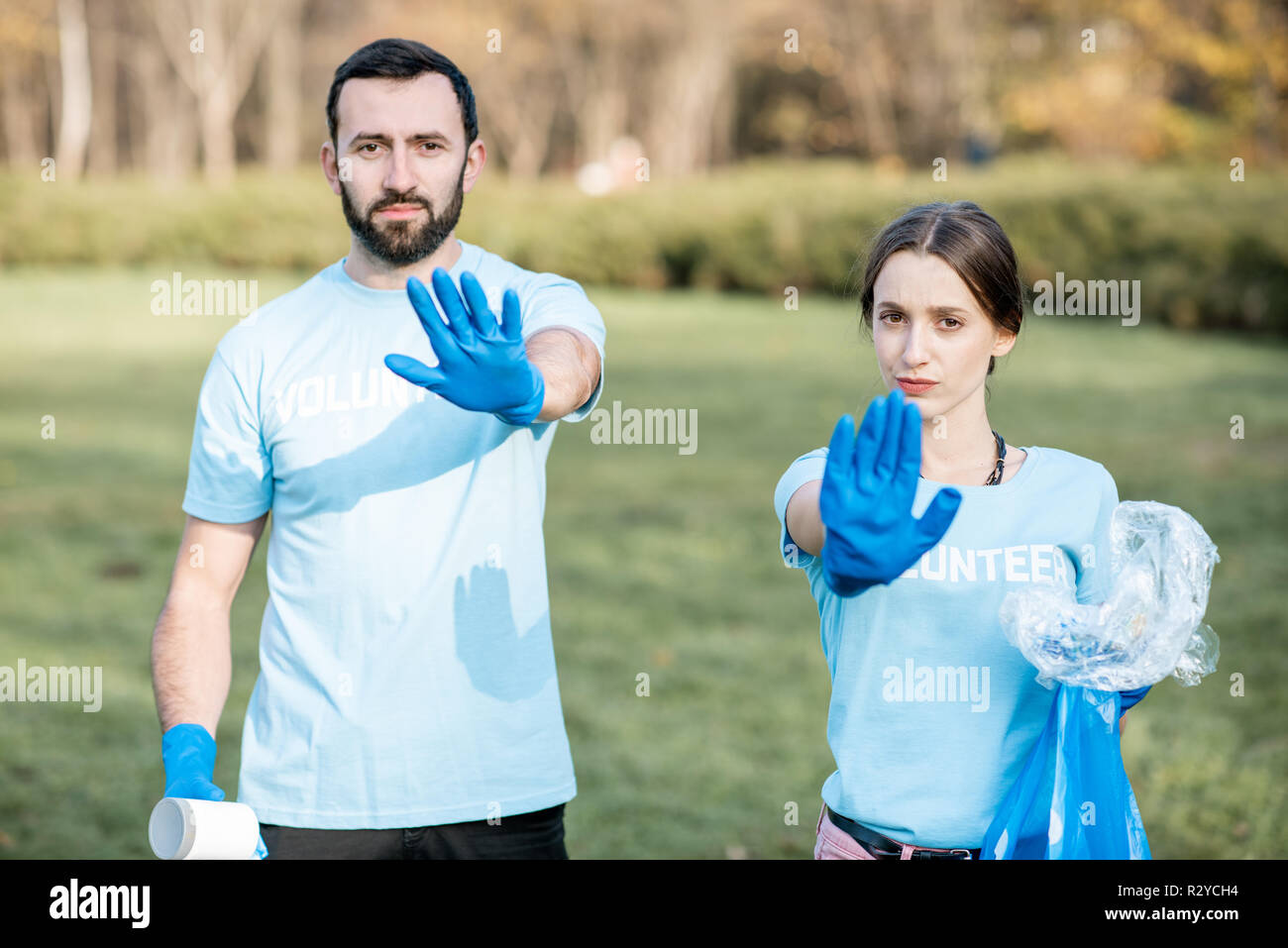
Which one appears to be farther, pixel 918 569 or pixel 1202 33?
pixel 1202 33

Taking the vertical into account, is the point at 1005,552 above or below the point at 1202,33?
below

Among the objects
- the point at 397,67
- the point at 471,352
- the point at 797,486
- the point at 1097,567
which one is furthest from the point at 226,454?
the point at 1097,567

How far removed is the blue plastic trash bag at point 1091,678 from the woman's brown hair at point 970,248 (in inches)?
18.2

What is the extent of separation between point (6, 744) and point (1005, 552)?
181 inches

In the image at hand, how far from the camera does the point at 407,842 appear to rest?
2492 mm

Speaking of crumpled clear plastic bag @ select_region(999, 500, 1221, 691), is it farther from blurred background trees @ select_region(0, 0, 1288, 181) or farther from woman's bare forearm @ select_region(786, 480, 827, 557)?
blurred background trees @ select_region(0, 0, 1288, 181)

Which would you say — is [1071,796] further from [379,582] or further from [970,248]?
[379,582]

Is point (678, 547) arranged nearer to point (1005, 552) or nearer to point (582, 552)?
point (582, 552)

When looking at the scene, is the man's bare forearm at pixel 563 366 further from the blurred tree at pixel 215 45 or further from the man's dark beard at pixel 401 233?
the blurred tree at pixel 215 45

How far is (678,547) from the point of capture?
8094 mm

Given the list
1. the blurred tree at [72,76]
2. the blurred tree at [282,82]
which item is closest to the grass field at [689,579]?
the blurred tree at [72,76]

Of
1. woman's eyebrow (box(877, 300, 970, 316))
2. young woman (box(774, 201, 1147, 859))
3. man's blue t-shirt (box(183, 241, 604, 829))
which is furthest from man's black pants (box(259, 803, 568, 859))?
woman's eyebrow (box(877, 300, 970, 316))

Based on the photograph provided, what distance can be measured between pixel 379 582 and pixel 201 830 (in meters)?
0.58
